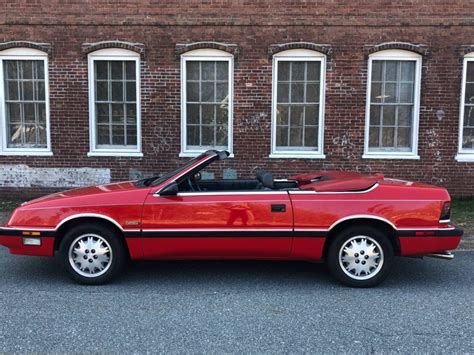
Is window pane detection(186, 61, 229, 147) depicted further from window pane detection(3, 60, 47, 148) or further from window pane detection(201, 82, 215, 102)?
window pane detection(3, 60, 47, 148)

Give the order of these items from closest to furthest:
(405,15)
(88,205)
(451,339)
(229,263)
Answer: (451,339), (88,205), (229,263), (405,15)

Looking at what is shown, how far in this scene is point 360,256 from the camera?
4.77m

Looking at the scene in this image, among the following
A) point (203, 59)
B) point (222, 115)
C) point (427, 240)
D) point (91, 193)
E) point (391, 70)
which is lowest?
point (427, 240)

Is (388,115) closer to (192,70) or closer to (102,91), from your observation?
(192,70)

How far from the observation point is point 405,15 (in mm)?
9578

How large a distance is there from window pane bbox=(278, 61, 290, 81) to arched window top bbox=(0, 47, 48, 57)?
512 cm

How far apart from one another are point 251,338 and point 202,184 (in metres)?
2.52

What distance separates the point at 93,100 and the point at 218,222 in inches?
253

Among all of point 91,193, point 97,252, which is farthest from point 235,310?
point 91,193

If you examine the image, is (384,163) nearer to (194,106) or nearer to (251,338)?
(194,106)

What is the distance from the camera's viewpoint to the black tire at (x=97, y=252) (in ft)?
15.6

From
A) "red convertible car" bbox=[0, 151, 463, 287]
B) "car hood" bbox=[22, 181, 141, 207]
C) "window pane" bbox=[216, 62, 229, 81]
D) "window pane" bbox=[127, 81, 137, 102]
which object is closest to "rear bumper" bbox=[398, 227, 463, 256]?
"red convertible car" bbox=[0, 151, 463, 287]

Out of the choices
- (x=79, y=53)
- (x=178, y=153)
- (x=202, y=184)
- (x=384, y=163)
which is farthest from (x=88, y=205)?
(x=384, y=163)

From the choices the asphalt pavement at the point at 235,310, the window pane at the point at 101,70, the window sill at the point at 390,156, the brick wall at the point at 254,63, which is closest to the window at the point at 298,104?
the brick wall at the point at 254,63
